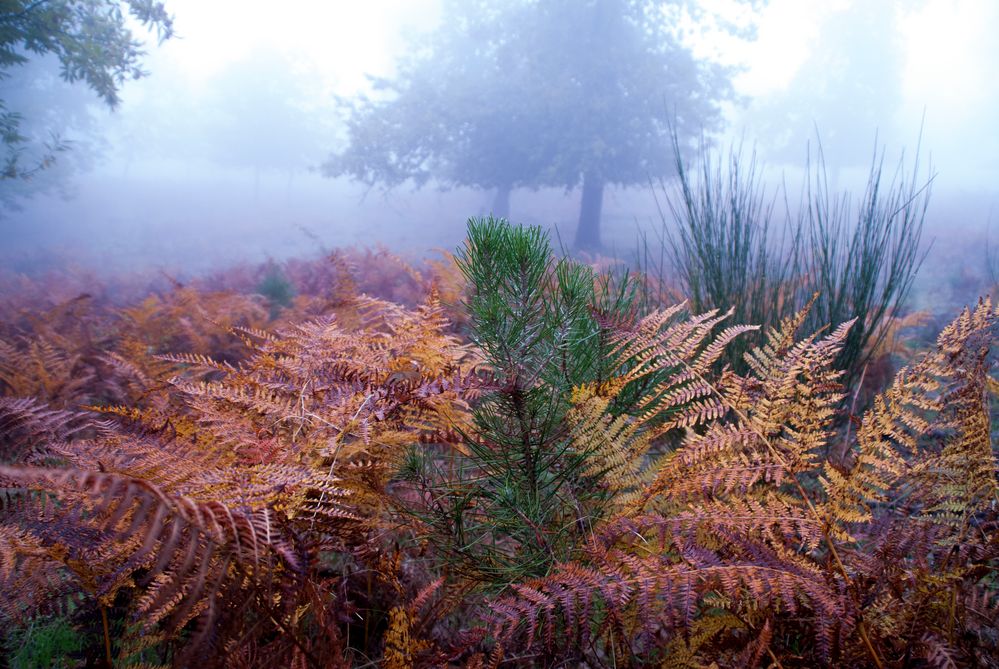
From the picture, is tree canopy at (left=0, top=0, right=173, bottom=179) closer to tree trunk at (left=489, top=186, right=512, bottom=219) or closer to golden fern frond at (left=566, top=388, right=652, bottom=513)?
golden fern frond at (left=566, top=388, right=652, bottom=513)

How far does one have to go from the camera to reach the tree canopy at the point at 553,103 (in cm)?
1265

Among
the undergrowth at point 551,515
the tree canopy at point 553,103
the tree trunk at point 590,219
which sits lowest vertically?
the undergrowth at point 551,515

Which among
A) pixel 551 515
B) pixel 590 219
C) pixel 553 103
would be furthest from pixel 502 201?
pixel 551 515

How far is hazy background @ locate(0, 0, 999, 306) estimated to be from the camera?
16.8 metres

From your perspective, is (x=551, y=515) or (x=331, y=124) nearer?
(x=551, y=515)

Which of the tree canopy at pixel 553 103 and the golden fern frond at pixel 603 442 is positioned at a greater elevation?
the tree canopy at pixel 553 103

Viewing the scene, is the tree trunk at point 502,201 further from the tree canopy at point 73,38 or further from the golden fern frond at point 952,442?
the golden fern frond at point 952,442

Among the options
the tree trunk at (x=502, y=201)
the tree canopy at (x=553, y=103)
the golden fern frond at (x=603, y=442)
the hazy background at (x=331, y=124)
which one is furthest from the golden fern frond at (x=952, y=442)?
the tree trunk at (x=502, y=201)

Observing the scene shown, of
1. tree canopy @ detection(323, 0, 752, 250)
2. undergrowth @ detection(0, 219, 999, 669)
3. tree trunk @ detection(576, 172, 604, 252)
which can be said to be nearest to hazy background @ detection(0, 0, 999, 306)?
tree trunk @ detection(576, 172, 604, 252)

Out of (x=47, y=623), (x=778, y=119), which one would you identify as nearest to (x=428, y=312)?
(x=47, y=623)

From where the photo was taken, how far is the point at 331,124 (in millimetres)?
31484

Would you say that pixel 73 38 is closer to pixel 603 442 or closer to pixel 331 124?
pixel 603 442

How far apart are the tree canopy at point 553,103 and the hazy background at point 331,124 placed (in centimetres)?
147

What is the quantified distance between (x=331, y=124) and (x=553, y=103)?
23576 mm
